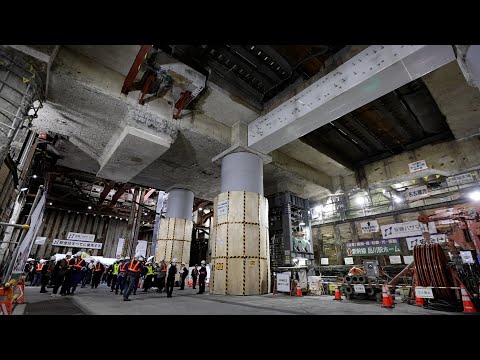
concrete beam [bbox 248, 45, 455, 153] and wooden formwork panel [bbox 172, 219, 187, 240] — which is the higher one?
concrete beam [bbox 248, 45, 455, 153]

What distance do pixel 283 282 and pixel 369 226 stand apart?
34.3 ft

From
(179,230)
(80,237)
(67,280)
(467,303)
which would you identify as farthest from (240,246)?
(80,237)

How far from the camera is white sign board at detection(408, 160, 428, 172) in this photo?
12727 mm

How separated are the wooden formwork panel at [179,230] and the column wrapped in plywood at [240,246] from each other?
5.80 metres

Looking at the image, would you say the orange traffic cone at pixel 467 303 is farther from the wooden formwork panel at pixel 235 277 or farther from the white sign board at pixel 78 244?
the white sign board at pixel 78 244

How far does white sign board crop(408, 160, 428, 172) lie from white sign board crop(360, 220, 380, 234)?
17.6 ft

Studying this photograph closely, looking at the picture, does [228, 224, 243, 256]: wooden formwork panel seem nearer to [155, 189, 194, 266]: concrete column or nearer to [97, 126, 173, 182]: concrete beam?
[97, 126, 173, 182]: concrete beam

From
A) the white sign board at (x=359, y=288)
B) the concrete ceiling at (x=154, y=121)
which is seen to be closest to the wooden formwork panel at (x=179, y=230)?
the concrete ceiling at (x=154, y=121)

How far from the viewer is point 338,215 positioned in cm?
1986

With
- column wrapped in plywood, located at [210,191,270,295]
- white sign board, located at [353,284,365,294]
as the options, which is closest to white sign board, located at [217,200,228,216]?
column wrapped in plywood, located at [210,191,270,295]

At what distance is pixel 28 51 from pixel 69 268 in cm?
828
